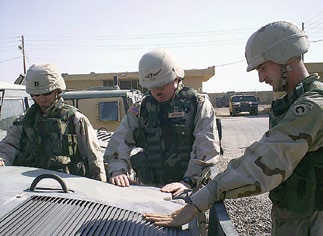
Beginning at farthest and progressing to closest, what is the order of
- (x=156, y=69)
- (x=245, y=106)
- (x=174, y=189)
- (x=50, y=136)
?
(x=245, y=106) < (x=50, y=136) < (x=156, y=69) < (x=174, y=189)

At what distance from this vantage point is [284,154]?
1.67m

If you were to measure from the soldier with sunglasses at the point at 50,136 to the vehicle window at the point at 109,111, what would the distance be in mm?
4660

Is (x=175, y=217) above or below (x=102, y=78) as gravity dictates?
above

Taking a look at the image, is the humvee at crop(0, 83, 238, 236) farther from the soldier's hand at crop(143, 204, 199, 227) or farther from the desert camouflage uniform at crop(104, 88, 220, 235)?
the desert camouflage uniform at crop(104, 88, 220, 235)

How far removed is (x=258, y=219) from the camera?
4875mm

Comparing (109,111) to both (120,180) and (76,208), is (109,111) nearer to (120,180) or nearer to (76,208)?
(120,180)

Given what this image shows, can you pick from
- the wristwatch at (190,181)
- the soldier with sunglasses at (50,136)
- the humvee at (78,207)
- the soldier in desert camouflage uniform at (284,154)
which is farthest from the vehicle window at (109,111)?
the soldier in desert camouflage uniform at (284,154)

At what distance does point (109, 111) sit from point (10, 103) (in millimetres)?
2735

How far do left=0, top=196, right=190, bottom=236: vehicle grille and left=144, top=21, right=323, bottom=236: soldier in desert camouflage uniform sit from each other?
92 mm

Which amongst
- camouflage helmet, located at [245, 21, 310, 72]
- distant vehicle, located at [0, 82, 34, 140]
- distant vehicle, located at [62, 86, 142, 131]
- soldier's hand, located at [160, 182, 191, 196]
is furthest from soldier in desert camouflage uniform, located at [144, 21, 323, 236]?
distant vehicle, located at [62, 86, 142, 131]

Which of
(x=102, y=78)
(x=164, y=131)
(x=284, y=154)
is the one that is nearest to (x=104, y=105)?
(x=164, y=131)

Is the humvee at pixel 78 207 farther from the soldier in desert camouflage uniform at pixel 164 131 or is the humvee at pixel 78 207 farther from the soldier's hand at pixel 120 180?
the soldier in desert camouflage uniform at pixel 164 131

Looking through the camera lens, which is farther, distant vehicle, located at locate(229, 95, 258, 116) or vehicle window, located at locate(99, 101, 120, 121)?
distant vehicle, located at locate(229, 95, 258, 116)

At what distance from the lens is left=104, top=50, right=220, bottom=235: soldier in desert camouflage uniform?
261cm
